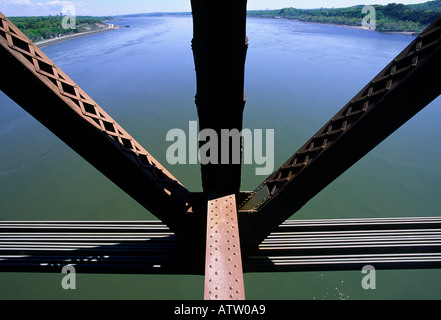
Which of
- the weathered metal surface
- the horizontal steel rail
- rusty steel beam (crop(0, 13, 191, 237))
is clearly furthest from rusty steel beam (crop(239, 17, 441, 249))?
rusty steel beam (crop(0, 13, 191, 237))

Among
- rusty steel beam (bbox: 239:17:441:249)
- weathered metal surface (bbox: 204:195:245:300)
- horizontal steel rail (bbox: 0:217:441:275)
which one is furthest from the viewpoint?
horizontal steel rail (bbox: 0:217:441:275)

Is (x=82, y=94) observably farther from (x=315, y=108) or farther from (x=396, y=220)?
(x=315, y=108)

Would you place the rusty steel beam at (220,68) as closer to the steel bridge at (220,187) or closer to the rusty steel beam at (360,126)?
the steel bridge at (220,187)

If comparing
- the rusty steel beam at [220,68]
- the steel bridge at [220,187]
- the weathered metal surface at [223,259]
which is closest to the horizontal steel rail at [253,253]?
the steel bridge at [220,187]

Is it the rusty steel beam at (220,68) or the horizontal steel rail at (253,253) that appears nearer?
the rusty steel beam at (220,68)

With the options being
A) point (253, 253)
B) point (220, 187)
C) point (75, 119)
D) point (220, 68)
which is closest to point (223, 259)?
point (220, 187)

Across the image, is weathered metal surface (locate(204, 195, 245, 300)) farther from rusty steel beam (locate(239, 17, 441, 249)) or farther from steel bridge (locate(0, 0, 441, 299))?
rusty steel beam (locate(239, 17, 441, 249))

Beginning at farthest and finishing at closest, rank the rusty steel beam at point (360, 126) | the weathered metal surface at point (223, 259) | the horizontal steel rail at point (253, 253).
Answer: the horizontal steel rail at point (253, 253)
the rusty steel beam at point (360, 126)
the weathered metal surface at point (223, 259)
